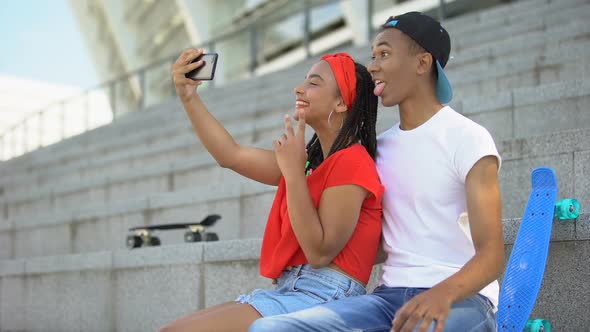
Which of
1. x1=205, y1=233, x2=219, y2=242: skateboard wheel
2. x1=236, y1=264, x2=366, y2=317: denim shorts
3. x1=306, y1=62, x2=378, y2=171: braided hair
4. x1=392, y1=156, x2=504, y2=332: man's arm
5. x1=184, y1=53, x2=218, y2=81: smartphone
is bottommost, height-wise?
x1=205, y1=233, x2=219, y2=242: skateboard wheel

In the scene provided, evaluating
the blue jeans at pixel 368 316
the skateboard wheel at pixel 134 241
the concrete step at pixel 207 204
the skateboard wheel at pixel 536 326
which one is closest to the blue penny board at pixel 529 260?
the blue jeans at pixel 368 316

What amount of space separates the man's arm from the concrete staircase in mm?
742

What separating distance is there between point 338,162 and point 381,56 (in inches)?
13.6

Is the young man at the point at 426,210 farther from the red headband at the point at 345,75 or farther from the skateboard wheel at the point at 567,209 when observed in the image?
the skateboard wheel at the point at 567,209

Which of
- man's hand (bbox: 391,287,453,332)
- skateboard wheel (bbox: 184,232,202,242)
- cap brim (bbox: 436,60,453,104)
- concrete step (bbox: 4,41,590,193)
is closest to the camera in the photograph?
man's hand (bbox: 391,287,453,332)

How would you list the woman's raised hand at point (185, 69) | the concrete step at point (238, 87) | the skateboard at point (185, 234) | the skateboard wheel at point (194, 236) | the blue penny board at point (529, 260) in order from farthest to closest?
the concrete step at point (238, 87) < the skateboard wheel at point (194, 236) < the skateboard at point (185, 234) < the woman's raised hand at point (185, 69) < the blue penny board at point (529, 260)

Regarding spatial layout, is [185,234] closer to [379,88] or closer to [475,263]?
[379,88]

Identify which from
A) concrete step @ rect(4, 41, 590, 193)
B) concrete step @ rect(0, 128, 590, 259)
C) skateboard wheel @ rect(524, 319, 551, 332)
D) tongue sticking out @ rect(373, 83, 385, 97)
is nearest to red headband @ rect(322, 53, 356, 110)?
tongue sticking out @ rect(373, 83, 385, 97)

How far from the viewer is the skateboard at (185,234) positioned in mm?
4215

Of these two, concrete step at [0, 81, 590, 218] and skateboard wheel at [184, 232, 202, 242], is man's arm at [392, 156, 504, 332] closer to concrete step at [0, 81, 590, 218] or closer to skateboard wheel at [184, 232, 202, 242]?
concrete step at [0, 81, 590, 218]

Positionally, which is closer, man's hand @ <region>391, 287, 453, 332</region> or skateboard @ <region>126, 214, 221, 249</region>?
man's hand @ <region>391, 287, 453, 332</region>

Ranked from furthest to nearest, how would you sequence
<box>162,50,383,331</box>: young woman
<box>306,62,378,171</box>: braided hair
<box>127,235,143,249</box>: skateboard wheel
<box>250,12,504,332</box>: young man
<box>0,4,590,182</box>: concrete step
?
<box>0,4,590,182</box>: concrete step < <box>127,235,143,249</box>: skateboard wheel < <box>306,62,378,171</box>: braided hair < <box>162,50,383,331</box>: young woman < <box>250,12,504,332</box>: young man

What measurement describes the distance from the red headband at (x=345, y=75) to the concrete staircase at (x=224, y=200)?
30.6 inches

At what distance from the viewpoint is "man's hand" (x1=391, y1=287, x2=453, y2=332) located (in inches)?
72.5
